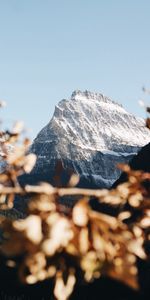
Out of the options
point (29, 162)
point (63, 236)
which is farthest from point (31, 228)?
point (29, 162)

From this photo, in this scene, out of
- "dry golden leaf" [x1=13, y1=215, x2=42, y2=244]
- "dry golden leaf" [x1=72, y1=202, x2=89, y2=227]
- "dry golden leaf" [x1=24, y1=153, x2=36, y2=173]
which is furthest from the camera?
"dry golden leaf" [x1=24, y1=153, x2=36, y2=173]

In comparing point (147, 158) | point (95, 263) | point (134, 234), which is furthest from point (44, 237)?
point (147, 158)

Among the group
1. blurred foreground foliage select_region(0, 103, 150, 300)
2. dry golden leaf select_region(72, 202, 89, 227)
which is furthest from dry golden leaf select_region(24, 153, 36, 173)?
dry golden leaf select_region(72, 202, 89, 227)

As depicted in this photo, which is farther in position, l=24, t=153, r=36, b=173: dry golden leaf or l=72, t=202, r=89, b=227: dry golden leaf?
l=24, t=153, r=36, b=173: dry golden leaf

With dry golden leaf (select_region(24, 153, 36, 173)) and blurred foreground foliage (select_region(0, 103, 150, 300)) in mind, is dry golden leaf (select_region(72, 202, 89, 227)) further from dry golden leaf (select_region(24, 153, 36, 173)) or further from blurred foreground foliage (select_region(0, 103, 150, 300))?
dry golden leaf (select_region(24, 153, 36, 173))

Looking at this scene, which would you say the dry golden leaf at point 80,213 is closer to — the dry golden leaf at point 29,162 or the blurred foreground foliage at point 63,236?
the blurred foreground foliage at point 63,236

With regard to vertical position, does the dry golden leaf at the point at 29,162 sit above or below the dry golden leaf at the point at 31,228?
above

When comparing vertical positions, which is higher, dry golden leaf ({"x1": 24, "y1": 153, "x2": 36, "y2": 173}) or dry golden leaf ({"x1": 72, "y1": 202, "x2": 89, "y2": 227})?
dry golden leaf ({"x1": 24, "y1": 153, "x2": 36, "y2": 173})

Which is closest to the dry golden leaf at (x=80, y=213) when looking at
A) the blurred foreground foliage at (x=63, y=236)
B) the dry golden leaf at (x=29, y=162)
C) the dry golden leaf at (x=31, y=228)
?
the blurred foreground foliage at (x=63, y=236)

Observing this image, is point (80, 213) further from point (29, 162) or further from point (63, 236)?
point (29, 162)

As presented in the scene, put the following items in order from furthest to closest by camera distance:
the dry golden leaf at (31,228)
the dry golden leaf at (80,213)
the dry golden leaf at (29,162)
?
the dry golden leaf at (29,162)
the dry golden leaf at (80,213)
the dry golden leaf at (31,228)

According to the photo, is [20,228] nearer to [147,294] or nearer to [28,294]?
[147,294]

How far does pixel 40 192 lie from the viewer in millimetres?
2039

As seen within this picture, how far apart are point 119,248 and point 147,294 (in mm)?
73725
